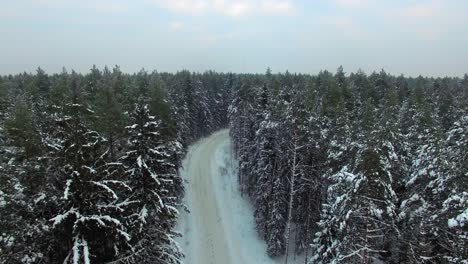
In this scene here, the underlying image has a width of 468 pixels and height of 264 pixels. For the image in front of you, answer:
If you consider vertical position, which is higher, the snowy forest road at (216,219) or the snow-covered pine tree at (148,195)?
the snow-covered pine tree at (148,195)

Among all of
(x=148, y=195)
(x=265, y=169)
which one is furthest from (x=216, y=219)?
(x=148, y=195)

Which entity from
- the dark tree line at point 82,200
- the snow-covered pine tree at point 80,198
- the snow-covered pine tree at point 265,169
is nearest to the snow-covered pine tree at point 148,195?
the dark tree line at point 82,200

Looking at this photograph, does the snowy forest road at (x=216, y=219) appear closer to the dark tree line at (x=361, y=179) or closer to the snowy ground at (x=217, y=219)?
the snowy ground at (x=217, y=219)

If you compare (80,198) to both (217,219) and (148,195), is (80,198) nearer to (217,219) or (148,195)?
(148,195)

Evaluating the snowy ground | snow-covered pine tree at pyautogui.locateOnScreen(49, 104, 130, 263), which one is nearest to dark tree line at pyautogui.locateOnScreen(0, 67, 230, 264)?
snow-covered pine tree at pyautogui.locateOnScreen(49, 104, 130, 263)

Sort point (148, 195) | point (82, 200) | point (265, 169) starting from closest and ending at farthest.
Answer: point (82, 200)
point (148, 195)
point (265, 169)

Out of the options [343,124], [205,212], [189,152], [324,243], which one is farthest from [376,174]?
[189,152]

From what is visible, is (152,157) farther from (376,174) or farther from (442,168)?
(442,168)
